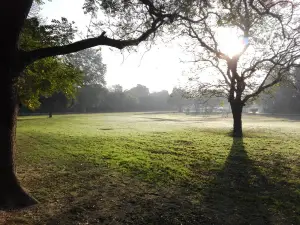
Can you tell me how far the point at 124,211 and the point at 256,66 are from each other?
19.3 meters

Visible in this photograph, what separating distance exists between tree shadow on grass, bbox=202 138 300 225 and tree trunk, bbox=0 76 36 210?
4368mm

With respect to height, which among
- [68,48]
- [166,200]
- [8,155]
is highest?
[68,48]

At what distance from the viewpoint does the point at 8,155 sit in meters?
6.63

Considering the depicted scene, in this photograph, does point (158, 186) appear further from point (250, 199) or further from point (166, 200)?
point (250, 199)

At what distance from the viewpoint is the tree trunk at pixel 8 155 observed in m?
6.42

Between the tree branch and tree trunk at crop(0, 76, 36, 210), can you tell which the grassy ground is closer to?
tree trunk at crop(0, 76, 36, 210)

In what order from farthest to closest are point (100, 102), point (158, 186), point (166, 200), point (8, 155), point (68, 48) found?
point (100, 102) → point (158, 186) → point (68, 48) → point (166, 200) → point (8, 155)

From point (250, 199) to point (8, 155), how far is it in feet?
20.3

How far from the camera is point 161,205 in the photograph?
6703mm

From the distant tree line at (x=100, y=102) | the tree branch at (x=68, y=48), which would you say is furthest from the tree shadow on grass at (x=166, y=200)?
the distant tree line at (x=100, y=102)

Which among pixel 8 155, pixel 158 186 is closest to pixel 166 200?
pixel 158 186

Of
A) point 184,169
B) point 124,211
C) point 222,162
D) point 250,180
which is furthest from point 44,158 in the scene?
point 250,180

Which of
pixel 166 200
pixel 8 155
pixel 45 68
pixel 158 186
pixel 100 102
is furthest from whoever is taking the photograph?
pixel 100 102

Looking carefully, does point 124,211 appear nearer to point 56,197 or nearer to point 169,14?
point 56,197
